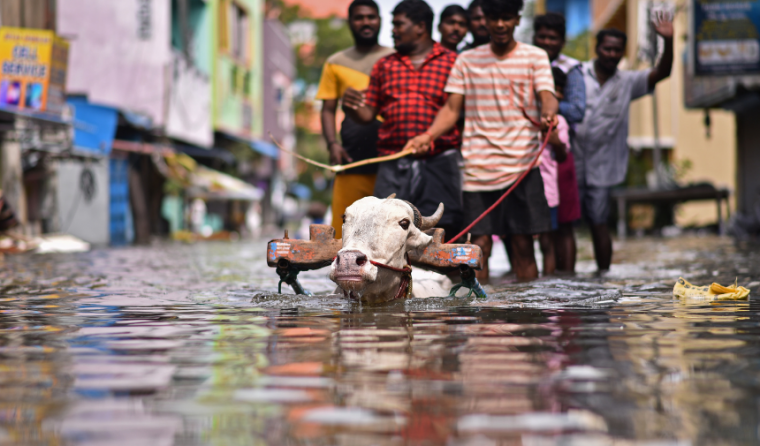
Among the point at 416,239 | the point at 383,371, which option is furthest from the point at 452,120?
the point at 383,371

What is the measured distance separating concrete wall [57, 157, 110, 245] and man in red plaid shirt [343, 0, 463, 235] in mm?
16583

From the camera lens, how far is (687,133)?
31.5 meters

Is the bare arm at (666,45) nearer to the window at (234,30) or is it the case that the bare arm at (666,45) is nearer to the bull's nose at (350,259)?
the bull's nose at (350,259)

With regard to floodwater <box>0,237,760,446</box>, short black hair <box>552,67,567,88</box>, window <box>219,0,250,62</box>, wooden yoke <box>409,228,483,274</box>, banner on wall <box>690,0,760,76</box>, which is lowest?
floodwater <box>0,237,760,446</box>

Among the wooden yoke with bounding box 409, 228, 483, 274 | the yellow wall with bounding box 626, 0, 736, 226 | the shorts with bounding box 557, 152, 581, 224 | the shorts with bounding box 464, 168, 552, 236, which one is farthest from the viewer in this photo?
the yellow wall with bounding box 626, 0, 736, 226

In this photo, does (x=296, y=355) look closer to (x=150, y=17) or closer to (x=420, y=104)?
(x=420, y=104)

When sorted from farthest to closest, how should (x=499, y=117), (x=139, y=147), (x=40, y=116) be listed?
(x=139, y=147) → (x=40, y=116) → (x=499, y=117)

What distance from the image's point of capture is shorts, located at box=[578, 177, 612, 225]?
8547 mm

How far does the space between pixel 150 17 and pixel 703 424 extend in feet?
80.0

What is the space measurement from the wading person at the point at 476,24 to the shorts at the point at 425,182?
1691 millimetres

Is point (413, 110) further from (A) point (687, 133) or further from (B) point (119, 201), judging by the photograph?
(A) point (687, 133)

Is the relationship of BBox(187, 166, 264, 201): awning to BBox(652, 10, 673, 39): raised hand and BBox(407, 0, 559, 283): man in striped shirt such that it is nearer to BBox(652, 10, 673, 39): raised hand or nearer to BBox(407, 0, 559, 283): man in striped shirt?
BBox(652, 10, 673, 39): raised hand

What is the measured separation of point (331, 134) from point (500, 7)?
64.7 inches

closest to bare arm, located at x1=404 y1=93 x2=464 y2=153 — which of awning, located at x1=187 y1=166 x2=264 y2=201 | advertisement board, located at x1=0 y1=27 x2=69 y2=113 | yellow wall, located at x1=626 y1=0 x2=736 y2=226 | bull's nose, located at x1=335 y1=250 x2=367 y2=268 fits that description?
bull's nose, located at x1=335 y1=250 x2=367 y2=268
